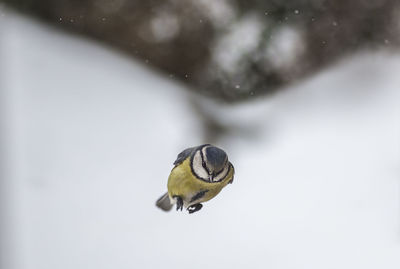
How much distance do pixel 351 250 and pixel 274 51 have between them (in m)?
2.11

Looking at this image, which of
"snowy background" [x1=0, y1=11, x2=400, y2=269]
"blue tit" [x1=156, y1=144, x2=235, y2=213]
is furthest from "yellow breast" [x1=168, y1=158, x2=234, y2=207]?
"snowy background" [x1=0, y1=11, x2=400, y2=269]

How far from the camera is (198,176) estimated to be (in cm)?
239

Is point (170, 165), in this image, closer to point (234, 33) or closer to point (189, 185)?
point (234, 33)

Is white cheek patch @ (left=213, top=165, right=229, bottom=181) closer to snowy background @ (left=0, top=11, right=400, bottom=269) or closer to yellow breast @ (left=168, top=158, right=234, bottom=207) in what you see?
yellow breast @ (left=168, top=158, right=234, bottom=207)

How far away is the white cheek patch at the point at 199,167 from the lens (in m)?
2.36

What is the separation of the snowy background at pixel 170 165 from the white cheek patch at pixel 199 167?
1.45 m

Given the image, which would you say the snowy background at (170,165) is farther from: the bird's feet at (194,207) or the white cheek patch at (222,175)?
the white cheek patch at (222,175)

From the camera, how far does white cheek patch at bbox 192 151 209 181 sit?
2363mm

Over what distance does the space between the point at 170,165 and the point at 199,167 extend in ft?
7.76

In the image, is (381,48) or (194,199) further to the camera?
(381,48)

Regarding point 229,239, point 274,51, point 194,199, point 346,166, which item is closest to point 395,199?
point 346,166

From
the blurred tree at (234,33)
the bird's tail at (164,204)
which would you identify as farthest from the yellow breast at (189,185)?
the blurred tree at (234,33)

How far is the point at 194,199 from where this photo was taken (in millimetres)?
2455

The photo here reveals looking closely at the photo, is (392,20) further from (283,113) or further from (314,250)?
(314,250)
